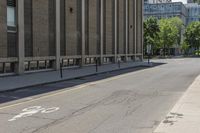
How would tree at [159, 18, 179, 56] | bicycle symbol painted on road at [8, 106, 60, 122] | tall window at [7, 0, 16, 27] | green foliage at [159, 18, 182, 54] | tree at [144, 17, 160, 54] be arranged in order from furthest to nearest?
green foliage at [159, 18, 182, 54]
tree at [159, 18, 179, 56]
tree at [144, 17, 160, 54]
tall window at [7, 0, 16, 27]
bicycle symbol painted on road at [8, 106, 60, 122]

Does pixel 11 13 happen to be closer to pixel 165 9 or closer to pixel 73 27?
pixel 73 27

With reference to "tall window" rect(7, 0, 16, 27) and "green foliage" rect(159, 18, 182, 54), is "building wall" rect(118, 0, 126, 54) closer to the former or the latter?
"tall window" rect(7, 0, 16, 27)

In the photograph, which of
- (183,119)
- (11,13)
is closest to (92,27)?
(11,13)

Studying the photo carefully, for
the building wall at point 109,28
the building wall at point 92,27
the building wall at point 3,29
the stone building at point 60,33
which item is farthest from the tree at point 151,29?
the building wall at point 3,29

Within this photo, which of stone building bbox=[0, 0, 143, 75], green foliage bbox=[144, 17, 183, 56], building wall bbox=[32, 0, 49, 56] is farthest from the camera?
green foliage bbox=[144, 17, 183, 56]

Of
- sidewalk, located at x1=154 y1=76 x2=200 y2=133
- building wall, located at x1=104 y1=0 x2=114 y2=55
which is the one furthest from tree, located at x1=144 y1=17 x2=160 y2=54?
sidewalk, located at x1=154 y1=76 x2=200 y2=133

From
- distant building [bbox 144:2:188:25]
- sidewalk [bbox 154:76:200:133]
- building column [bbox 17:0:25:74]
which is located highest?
distant building [bbox 144:2:188:25]

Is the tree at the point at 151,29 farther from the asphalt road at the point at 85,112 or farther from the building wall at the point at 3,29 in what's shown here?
the asphalt road at the point at 85,112

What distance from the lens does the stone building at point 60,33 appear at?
2869 centimetres

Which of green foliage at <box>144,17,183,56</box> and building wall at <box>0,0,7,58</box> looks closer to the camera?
building wall at <box>0,0,7,58</box>

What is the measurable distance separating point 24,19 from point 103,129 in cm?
2176

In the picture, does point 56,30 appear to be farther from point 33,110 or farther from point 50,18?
point 33,110

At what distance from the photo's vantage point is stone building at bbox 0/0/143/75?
28.7m

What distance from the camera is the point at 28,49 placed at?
30812mm
